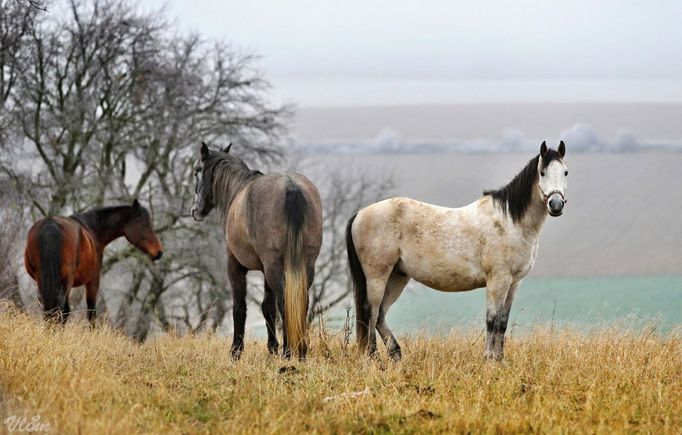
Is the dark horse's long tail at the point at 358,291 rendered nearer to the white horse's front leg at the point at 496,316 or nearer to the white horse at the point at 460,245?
the white horse at the point at 460,245

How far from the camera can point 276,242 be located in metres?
9.66

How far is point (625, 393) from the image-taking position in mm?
7738

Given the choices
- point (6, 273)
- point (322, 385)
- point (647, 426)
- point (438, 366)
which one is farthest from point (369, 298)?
point (6, 273)

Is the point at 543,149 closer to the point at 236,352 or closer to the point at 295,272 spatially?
the point at 295,272

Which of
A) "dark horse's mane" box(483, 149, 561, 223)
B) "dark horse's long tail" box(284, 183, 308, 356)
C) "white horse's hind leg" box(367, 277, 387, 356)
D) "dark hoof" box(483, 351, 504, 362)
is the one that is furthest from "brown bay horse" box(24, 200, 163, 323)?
"dark horse's mane" box(483, 149, 561, 223)

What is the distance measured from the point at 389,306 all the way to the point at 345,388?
2369 mm

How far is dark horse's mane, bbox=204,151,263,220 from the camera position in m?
10.7

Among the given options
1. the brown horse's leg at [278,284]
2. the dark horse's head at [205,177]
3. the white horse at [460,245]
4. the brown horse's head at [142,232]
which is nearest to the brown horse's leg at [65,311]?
the brown horse's head at [142,232]

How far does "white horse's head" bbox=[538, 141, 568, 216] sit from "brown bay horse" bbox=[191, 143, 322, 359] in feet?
8.12

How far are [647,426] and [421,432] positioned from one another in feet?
5.85

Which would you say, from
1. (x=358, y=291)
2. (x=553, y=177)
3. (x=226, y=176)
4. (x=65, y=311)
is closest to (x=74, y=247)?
(x=65, y=311)

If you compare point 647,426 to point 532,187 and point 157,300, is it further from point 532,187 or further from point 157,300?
point 157,300

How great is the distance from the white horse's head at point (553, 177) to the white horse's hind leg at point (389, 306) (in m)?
1.94

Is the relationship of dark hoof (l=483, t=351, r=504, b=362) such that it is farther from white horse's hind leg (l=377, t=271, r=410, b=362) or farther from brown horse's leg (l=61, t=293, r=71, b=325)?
brown horse's leg (l=61, t=293, r=71, b=325)
